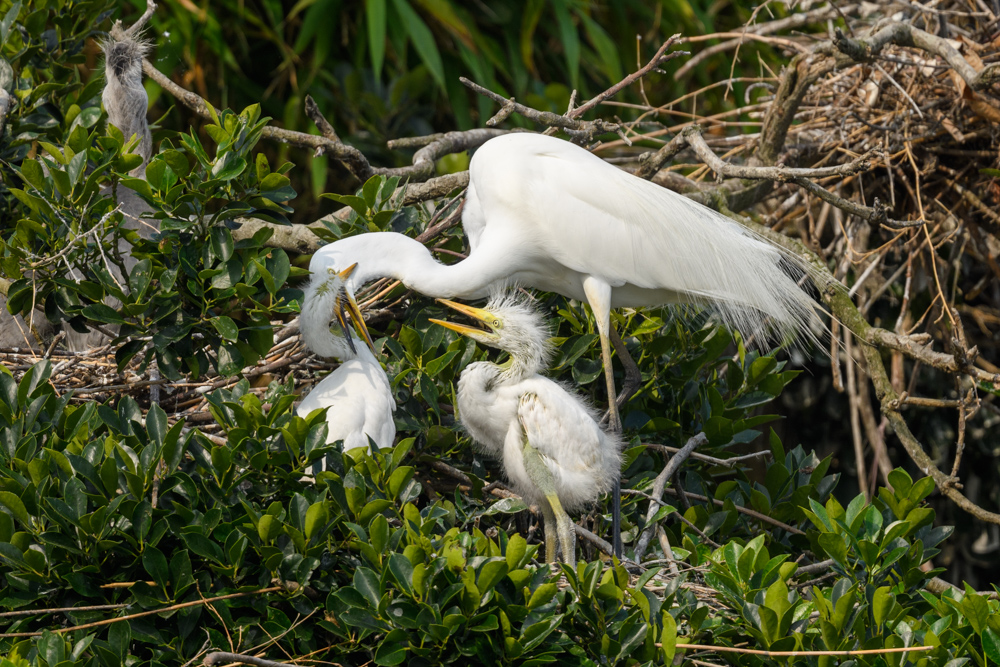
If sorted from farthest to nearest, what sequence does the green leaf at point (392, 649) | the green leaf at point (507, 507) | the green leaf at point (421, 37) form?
the green leaf at point (421, 37) → the green leaf at point (507, 507) → the green leaf at point (392, 649)

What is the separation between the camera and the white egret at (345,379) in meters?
2.15

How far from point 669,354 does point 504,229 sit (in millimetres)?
568

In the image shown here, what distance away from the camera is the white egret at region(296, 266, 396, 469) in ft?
7.06

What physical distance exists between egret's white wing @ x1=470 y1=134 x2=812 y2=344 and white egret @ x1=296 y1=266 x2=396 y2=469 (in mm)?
440

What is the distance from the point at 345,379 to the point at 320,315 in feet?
0.54

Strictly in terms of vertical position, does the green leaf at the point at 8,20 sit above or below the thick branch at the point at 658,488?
above

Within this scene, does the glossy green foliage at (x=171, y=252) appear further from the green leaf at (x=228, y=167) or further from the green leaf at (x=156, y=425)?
the green leaf at (x=156, y=425)

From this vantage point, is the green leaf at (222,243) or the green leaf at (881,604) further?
the green leaf at (222,243)

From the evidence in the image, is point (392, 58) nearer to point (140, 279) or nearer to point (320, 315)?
point (320, 315)

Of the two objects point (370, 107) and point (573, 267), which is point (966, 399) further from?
point (370, 107)

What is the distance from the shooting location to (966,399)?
7.44 feet

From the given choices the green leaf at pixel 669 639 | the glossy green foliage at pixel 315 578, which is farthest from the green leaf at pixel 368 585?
the green leaf at pixel 669 639

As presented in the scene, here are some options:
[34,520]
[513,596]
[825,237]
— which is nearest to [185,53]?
[825,237]

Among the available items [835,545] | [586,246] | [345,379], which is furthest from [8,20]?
[835,545]
